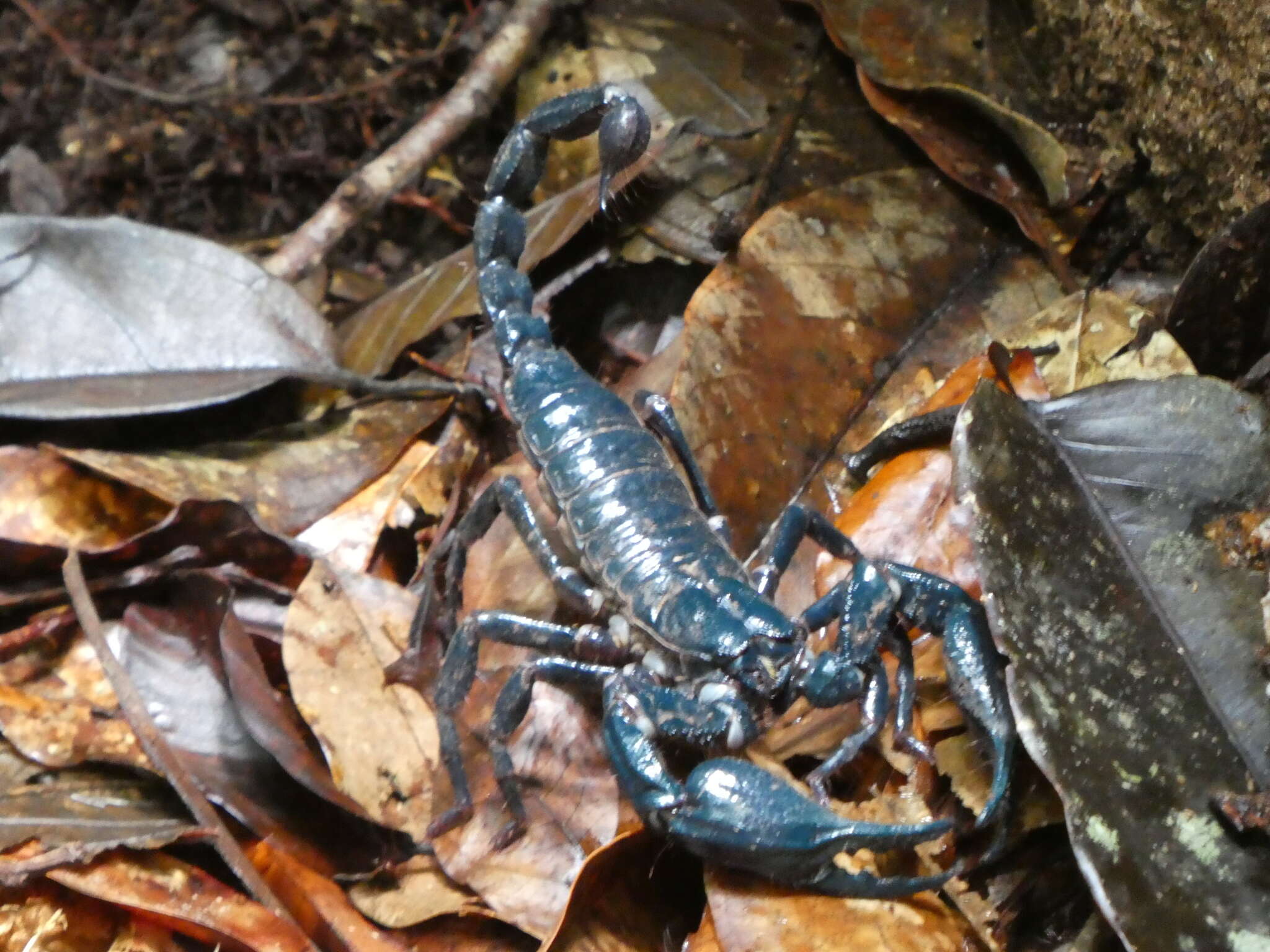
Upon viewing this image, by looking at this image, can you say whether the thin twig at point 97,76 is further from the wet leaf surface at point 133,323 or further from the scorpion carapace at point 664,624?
the scorpion carapace at point 664,624

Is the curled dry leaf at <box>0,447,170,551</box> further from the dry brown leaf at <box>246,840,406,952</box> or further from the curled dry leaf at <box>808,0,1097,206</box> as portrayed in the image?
the curled dry leaf at <box>808,0,1097,206</box>

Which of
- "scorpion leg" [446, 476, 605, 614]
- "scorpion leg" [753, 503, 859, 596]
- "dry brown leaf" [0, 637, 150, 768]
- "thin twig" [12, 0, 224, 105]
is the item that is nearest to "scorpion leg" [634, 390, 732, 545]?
"scorpion leg" [753, 503, 859, 596]

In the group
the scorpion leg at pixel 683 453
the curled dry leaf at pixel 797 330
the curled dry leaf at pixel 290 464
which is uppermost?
the curled dry leaf at pixel 797 330

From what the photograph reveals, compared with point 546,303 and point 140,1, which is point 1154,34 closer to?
point 546,303

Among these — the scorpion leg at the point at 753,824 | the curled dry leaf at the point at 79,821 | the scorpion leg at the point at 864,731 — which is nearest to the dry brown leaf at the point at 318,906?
the curled dry leaf at the point at 79,821

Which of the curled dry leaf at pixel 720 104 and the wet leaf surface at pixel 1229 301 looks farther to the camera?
the curled dry leaf at pixel 720 104

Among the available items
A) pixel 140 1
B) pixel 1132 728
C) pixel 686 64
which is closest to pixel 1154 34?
pixel 686 64

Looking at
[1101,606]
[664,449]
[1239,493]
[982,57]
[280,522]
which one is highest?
[982,57]
